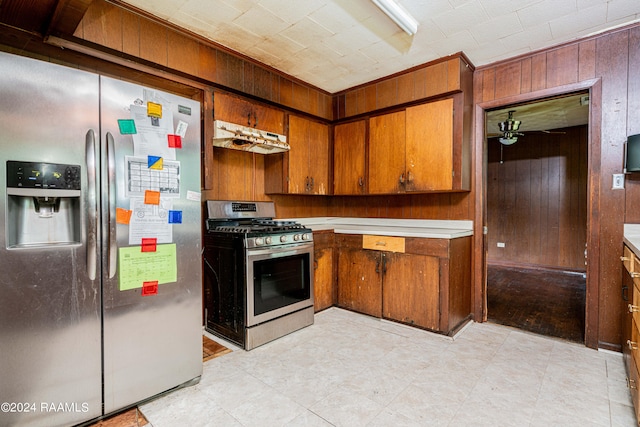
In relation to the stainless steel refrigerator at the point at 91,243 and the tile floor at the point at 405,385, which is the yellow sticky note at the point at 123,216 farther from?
the tile floor at the point at 405,385

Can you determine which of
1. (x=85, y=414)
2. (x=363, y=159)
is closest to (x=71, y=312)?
(x=85, y=414)

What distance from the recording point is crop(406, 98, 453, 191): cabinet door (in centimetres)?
304

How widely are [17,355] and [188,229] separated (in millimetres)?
938

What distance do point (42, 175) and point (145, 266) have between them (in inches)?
25.4

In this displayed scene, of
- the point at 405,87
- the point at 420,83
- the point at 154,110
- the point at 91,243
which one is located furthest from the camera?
the point at 405,87

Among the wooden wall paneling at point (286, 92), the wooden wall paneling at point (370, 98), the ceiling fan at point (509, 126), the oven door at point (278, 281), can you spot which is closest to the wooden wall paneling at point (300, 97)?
the wooden wall paneling at point (286, 92)

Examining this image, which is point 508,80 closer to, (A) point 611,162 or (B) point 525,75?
(B) point 525,75

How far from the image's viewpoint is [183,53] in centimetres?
250

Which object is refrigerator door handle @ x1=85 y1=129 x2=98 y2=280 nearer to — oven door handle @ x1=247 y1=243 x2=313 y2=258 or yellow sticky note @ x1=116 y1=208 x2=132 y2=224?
yellow sticky note @ x1=116 y1=208 x2=132 y2=224

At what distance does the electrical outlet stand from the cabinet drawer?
5.53ft

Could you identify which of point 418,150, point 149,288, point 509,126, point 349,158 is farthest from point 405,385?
point 509,126

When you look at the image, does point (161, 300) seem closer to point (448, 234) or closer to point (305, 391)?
point (305, 391)

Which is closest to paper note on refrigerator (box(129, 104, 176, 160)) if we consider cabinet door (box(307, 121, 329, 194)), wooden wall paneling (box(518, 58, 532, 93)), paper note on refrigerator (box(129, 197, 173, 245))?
paper note on refrigerator (box(129, 197, 173, 245))

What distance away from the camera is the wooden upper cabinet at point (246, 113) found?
9.15ft
